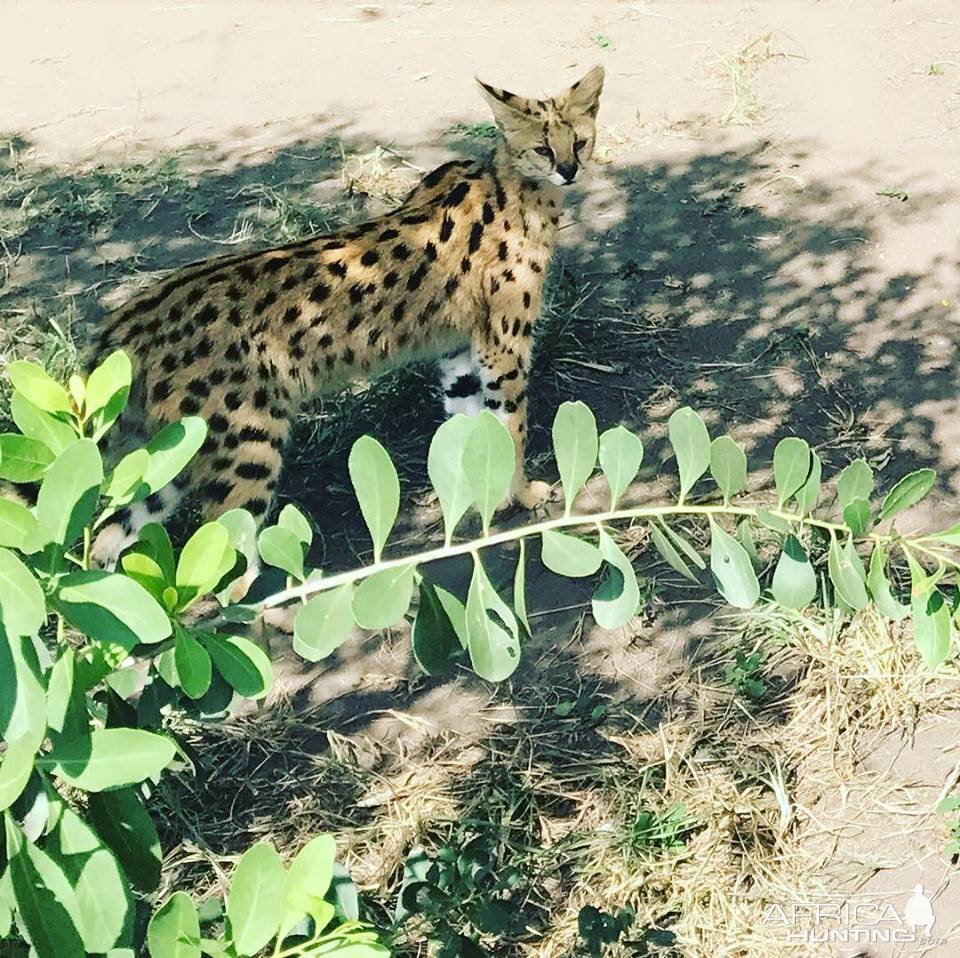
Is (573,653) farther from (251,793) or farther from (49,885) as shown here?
(49,885)

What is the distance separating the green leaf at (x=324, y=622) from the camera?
1321 mm

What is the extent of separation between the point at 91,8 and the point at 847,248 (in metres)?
5.42

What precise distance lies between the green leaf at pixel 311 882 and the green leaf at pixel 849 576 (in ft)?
2.01

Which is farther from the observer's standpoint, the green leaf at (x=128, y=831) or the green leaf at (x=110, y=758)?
the green leaf at (x=128, y=831)

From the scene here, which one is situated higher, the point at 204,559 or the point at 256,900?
the point at 204,559

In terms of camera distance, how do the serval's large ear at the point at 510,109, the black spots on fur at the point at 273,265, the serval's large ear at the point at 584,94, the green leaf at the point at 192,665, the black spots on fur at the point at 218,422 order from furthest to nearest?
the serval's large ear at the point at 584,94, the serval's large ear at the point at 510,109, the black spots on fur at the point at 273,265, the black spots on fur at the point at 218,422, the green leaf at the point at 192,665

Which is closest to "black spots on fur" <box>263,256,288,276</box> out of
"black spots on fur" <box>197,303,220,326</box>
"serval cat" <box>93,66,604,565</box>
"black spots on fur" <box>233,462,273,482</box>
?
"serval cat" <box>93,66,604,565</box>

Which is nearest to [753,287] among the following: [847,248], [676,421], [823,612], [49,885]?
[847,248]

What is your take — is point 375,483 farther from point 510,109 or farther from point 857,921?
point 510,109

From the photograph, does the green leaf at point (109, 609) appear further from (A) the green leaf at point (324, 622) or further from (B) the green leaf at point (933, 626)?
(B) the green leaf at point (933, 626)

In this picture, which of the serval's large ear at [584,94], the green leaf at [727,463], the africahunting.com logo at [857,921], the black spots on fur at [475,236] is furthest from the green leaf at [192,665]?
the serval's large ear at [584,94]

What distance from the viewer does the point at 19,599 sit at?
1075mm

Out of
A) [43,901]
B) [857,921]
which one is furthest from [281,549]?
[857,921]

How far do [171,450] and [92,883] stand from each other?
1.41ft
